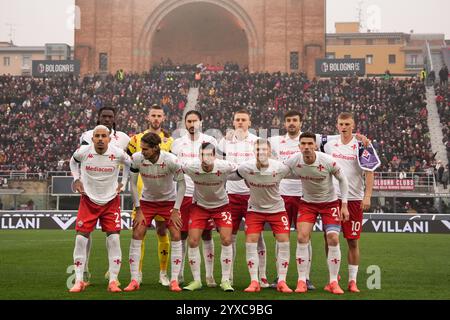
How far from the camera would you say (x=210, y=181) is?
35.2 ft

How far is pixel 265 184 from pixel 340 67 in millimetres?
39962

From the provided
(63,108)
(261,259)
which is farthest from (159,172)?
(63,108)

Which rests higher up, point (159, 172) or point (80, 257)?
point (159, 172)

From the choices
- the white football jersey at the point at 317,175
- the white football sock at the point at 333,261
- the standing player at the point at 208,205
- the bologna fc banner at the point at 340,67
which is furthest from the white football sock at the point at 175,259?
the bologna fc banner at the point at 340,67

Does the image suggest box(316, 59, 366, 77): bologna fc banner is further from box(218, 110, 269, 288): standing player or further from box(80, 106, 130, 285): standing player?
box(80, 106, 130, 285): standing player

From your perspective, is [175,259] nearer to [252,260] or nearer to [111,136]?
[252,260]

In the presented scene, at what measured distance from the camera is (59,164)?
3672 centimetres

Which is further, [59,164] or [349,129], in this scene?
[59,164]

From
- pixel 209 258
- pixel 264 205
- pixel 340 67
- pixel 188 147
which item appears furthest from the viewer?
pixel 340 67

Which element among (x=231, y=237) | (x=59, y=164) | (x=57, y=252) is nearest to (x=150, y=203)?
(x=231, y=237)

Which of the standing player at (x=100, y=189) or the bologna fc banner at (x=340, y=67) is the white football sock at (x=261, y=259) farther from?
the bologna fc banner at (x=340, y=67)

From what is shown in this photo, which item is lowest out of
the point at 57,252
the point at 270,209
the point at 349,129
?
the point at 57,252
